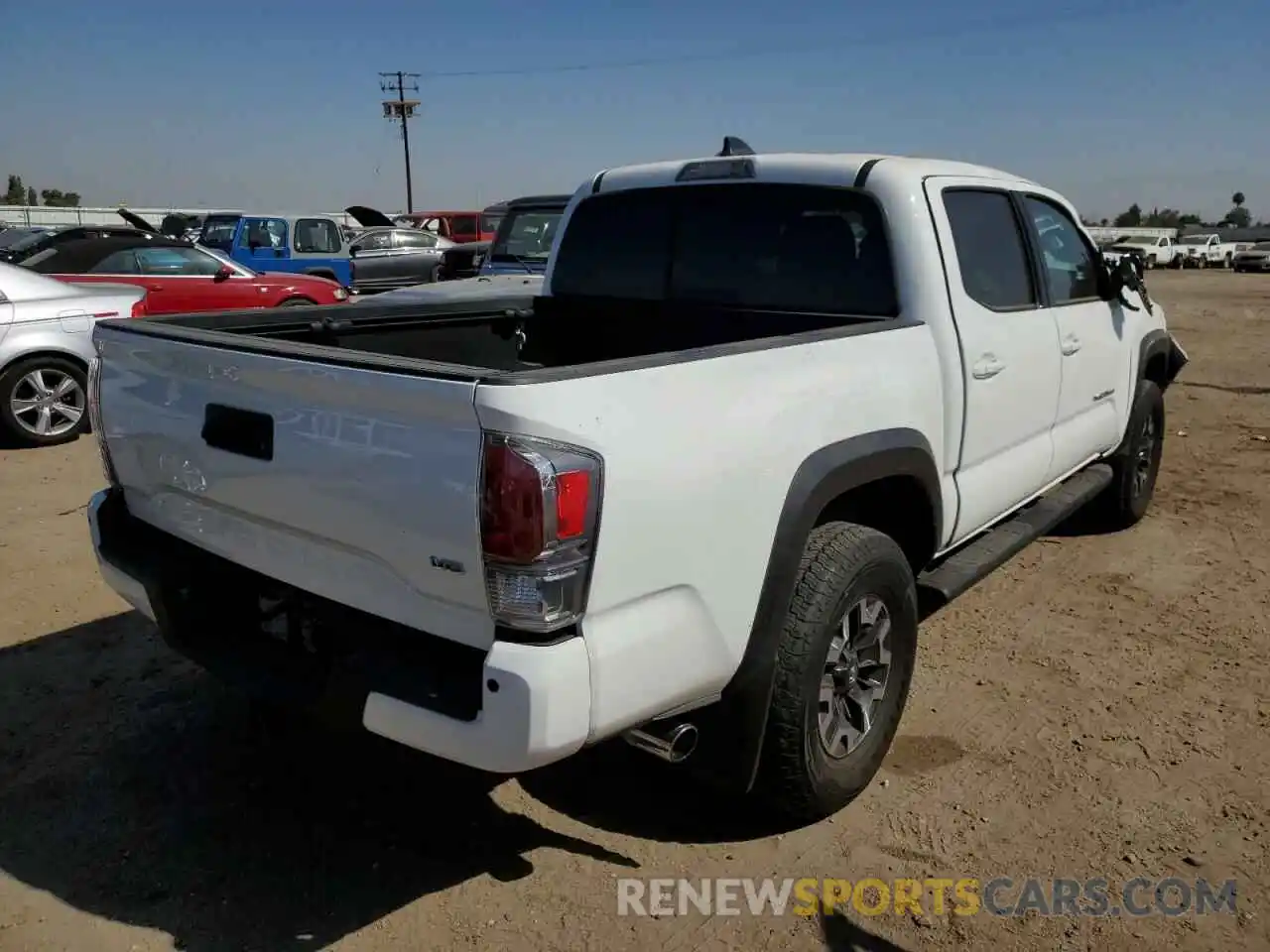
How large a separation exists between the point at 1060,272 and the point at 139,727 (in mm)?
4237

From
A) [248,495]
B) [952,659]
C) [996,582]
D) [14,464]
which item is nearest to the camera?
[248,495]

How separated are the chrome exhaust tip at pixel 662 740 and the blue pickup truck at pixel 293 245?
52.7 feet

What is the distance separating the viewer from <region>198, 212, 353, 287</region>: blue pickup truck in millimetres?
17000

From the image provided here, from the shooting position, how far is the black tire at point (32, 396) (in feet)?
25.5

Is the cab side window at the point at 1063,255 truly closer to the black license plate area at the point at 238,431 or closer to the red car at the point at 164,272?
the black license plate area at the point at 238,431

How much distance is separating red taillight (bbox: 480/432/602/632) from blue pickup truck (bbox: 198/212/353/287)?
16.1 metres

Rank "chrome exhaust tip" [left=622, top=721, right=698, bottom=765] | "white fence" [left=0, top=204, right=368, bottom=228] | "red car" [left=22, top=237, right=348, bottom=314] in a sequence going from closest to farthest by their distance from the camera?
1. "chrome exhaust tip" [left=622, top=721, right=698, bottom=765]
2. "red car" [left=22, top=237, right=348, bottom=314]
3. "white fence" [left=0, top=204, right=368, bottom=228]

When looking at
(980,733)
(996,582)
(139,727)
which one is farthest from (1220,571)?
(139,727)

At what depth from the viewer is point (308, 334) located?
3.73m

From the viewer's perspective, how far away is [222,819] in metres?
3.15

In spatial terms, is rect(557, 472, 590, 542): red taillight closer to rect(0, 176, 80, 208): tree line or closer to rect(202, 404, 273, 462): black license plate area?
rect(202, 404, 273, 462): black license plate area

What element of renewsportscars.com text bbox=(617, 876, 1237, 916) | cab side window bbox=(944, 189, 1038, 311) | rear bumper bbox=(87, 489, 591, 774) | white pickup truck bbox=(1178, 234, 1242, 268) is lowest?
white pickup truck bbox=(1178, 234, 1242, 268)

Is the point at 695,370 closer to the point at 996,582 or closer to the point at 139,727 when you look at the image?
the point at 139,727

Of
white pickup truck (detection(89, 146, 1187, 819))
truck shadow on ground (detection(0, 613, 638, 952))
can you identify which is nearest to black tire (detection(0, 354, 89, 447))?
truck shadow on ground (detection(0, 613, 638, 952))
